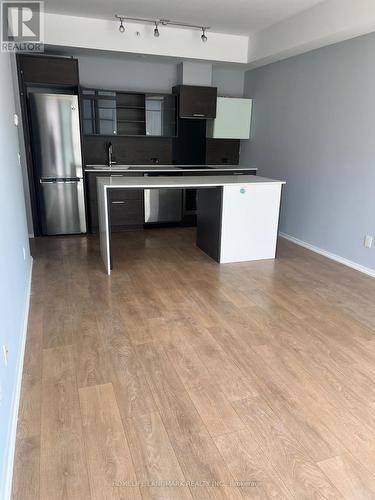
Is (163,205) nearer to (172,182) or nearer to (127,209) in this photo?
(127,209)

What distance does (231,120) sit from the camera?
232 inches

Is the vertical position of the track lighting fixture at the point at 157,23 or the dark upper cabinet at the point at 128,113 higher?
the track lighting fixture at the point at 157,23

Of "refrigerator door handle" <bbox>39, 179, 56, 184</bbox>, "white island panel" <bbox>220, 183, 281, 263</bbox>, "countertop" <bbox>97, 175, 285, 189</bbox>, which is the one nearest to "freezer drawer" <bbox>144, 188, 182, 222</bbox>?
"refrigerator door handle" <bbox>39, 179, 56, 184</bbox>

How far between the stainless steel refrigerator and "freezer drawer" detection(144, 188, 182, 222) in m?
0.95

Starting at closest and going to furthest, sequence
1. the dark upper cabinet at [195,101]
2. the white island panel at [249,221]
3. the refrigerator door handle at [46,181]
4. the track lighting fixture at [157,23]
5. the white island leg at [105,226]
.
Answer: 1. the white island leg at [105,226]
2. the white island panel at [249,221]
3. the track lighting fixture at [157,23]
4. the refrigerator door handle at [46,181]
5. the dark upper cabinet at [195,101]

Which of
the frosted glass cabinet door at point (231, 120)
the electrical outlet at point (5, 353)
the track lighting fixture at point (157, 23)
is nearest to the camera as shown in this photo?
the electrical outlet at point (5, 353)

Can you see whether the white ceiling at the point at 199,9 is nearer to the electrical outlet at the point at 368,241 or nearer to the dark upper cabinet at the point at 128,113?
the dark upper cabinet at the point at 128,113

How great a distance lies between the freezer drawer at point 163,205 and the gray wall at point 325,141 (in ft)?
4.69

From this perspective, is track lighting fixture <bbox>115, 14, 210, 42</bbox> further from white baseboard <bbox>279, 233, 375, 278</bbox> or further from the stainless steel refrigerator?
white baseboard <bbox>279, 233, 375, 278</bbox>

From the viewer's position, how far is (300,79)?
187 inches

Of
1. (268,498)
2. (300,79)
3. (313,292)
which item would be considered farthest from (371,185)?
(268,498)

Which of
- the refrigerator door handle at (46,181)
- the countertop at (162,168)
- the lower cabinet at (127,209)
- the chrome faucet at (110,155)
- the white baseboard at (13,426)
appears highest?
the chrome faucet at (110,155)

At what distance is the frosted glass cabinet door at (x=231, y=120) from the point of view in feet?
19.0

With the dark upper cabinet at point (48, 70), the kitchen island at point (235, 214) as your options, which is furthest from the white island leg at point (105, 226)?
the dark upper cabinet at point (48, 70)
